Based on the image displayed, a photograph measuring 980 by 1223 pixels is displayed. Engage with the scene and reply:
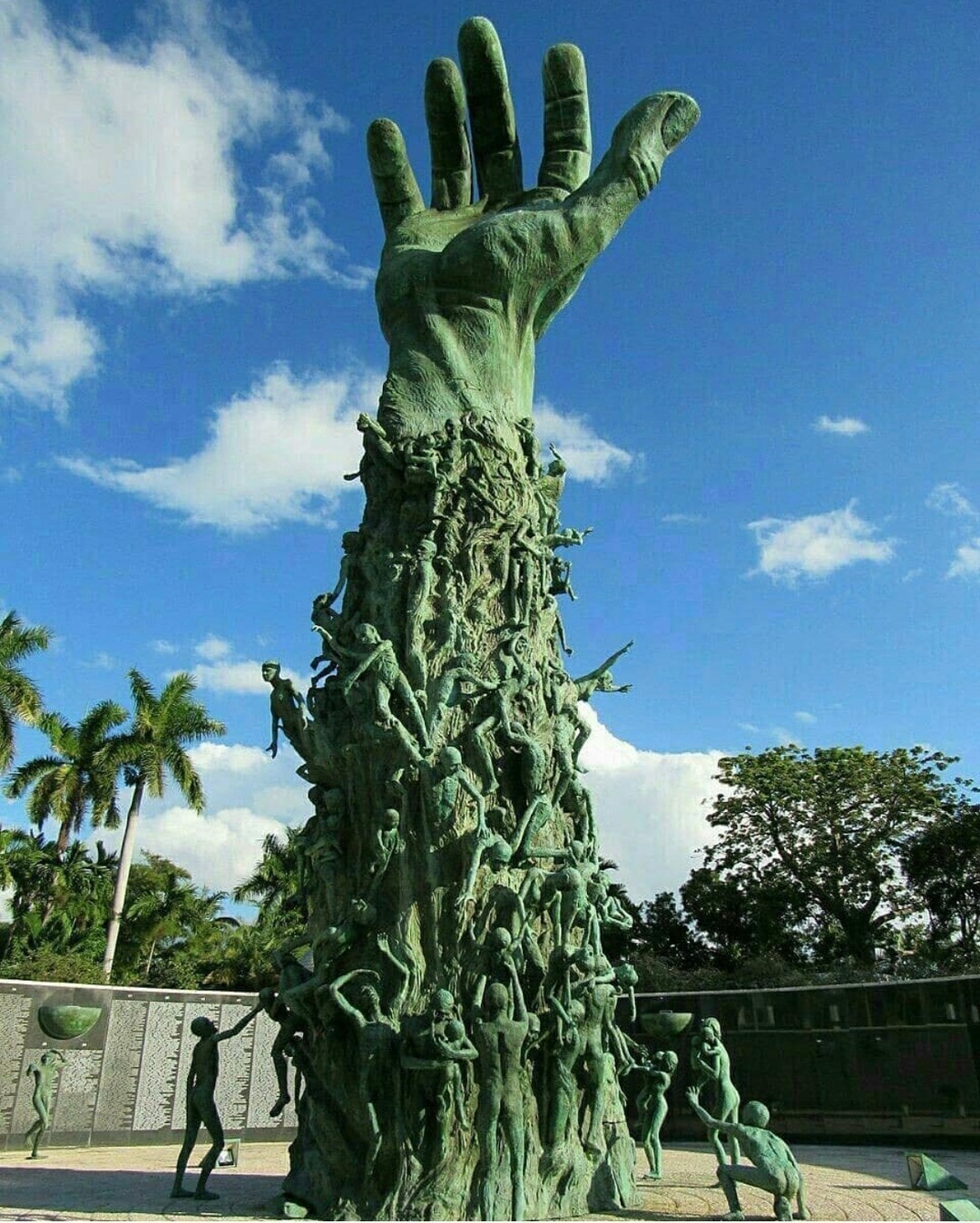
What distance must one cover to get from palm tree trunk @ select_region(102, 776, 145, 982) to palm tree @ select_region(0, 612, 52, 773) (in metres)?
3.07

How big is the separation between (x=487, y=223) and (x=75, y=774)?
772 inches

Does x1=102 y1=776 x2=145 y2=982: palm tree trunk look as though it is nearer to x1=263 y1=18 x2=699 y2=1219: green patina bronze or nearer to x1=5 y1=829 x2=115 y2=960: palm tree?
x1=5 y1=829 x2=115 y2=960: palm tree

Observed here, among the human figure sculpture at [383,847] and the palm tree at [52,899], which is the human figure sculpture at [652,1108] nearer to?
the human figure sculpture at [383,847]

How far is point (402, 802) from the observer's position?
857cm

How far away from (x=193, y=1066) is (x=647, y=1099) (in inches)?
164

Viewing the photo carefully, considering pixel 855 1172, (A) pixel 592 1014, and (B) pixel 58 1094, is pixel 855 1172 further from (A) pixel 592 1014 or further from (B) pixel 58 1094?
(B) pixel 58 1094

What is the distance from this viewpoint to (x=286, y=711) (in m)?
9.35

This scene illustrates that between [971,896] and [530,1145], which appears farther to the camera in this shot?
[971,896]

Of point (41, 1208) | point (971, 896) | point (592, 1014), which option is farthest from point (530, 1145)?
point (971, 896)

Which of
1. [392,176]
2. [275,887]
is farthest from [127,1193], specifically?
[275,887]

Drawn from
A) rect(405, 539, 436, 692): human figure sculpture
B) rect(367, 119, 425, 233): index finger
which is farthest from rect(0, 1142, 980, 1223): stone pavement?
rect(367, 119, 425, 233): index finger

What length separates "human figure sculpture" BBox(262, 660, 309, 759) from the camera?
9289mm

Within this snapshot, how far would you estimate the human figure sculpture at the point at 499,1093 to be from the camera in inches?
287

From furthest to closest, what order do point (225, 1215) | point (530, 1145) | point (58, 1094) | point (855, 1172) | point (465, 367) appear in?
point (58, 1094), point (465, 367), point (855, 1172), point (530, 1145), point (225, 1215)
